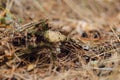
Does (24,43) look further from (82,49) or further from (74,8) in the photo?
(74,8)

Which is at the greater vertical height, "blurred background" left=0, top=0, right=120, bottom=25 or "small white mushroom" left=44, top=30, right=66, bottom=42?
"blurred background" left=0, top=0, right=120, bottom=25

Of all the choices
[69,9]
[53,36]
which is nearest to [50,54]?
[53,36]

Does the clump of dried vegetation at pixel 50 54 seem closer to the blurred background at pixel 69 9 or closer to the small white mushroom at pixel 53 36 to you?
the small white mushroom at pixel 53 36

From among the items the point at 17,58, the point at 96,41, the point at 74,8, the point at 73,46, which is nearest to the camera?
the point at 17,58

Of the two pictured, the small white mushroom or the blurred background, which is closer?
the small white mushroom

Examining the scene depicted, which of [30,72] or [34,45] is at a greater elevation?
[34,45]

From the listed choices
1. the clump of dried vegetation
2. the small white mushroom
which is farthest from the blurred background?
the small white mushroom

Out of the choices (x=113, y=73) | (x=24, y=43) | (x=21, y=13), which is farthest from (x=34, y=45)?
(x=21, y=13)

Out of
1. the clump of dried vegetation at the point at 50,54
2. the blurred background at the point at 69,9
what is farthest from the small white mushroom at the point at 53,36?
the blurred background at the point at 69,9

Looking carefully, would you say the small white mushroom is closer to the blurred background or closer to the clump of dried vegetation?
the clump of dried vegetation

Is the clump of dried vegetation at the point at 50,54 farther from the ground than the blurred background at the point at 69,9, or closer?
closer

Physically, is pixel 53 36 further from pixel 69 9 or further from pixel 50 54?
pixel 69 9
